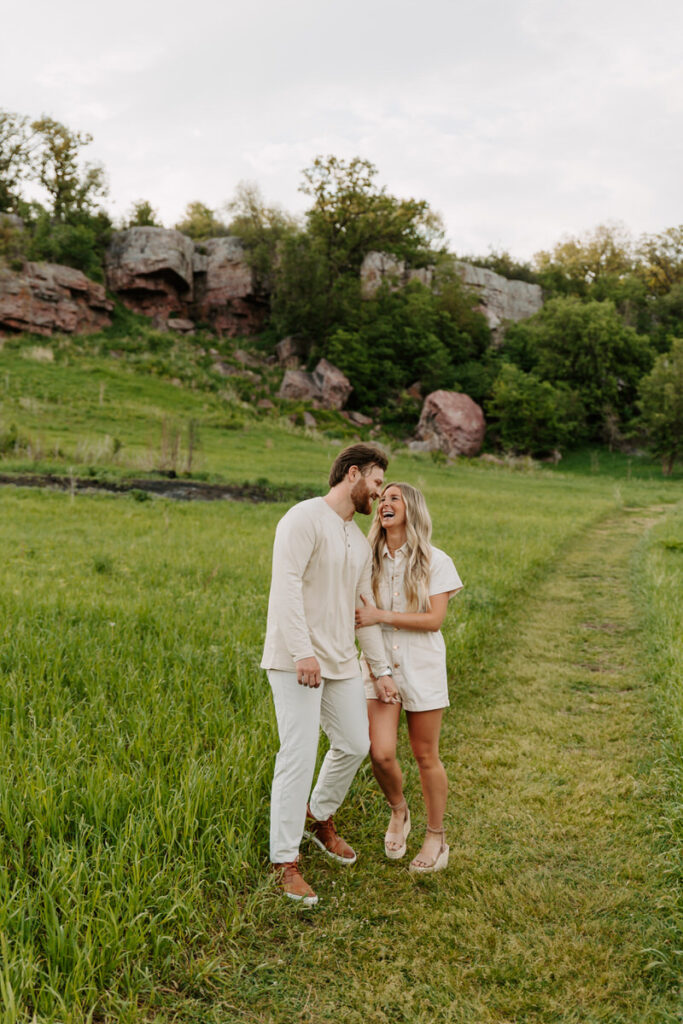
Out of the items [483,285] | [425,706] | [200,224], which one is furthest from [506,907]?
[200,224]

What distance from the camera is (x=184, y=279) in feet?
157

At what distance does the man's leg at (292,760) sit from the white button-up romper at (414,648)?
606mm

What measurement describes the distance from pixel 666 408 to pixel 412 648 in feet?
124

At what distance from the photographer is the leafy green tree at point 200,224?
59.7 meters

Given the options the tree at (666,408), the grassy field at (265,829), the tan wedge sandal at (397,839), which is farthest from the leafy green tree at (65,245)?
the tan wedge sandal at (397,839)

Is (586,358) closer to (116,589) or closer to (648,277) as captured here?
(648,277)

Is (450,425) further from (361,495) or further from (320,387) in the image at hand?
(361,495)

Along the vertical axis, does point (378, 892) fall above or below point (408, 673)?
below

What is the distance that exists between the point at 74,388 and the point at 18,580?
83.9ft

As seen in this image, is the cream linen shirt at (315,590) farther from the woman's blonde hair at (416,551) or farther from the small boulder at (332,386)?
the small boulder at (332,386)

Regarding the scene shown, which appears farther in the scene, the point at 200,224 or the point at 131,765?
the point at 200,224

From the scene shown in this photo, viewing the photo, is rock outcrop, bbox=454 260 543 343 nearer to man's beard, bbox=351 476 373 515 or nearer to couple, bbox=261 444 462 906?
couple, bbox=261 444 462 906

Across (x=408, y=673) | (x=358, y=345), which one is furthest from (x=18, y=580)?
(x=358, y=345)

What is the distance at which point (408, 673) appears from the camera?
3.76 metres
